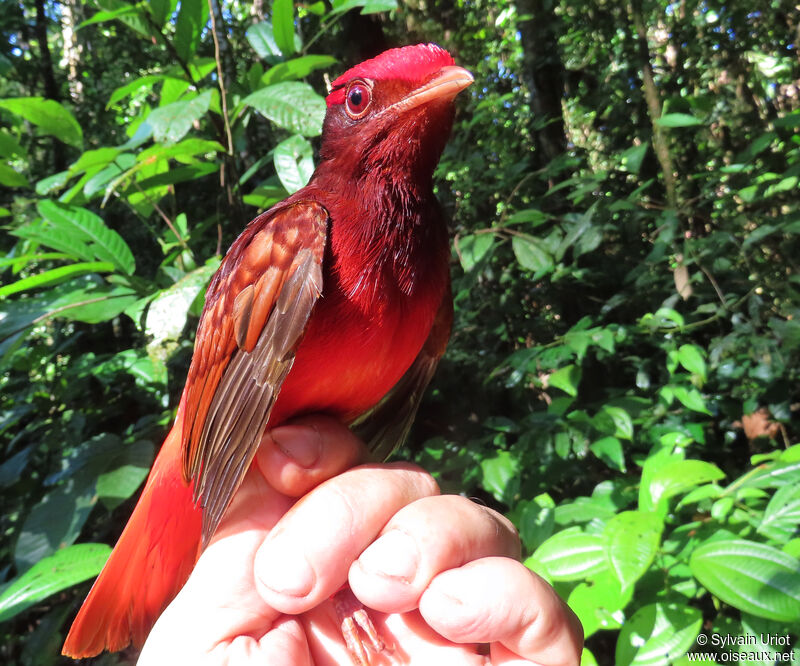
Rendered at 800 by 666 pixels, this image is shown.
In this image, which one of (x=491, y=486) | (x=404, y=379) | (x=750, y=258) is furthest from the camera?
(x=750, y=258)

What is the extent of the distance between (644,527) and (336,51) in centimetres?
369

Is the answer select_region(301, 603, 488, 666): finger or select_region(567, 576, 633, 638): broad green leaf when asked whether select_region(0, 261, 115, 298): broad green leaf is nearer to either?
select_region(301, 603, 488, 666): finger

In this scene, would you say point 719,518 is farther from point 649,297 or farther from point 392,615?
point 649,297

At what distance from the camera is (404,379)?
6.21 ft

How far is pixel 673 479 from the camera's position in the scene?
1.61 metres

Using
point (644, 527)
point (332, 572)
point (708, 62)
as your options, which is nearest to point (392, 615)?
point (332, 572)

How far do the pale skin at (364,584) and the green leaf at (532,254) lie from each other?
1.27m

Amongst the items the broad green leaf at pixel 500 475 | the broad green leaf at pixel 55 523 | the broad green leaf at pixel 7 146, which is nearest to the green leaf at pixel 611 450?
the broad green leaf at pixel 500 475

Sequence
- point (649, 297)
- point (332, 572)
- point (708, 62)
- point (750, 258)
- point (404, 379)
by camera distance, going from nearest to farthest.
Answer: point (332, 572) → point (404, 379) → point (750, 258) → point (649, 297) → point (708, 62)

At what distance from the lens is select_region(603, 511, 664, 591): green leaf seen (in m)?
1.30

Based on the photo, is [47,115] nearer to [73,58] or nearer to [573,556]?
[573,556]

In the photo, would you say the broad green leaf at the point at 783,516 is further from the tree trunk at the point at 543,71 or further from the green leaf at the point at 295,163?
the tree trunk at the point at 543,71

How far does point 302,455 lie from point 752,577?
113cm

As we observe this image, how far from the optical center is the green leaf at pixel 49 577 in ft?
4.69
